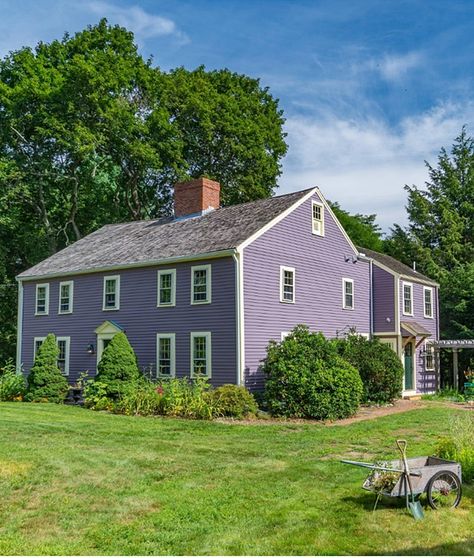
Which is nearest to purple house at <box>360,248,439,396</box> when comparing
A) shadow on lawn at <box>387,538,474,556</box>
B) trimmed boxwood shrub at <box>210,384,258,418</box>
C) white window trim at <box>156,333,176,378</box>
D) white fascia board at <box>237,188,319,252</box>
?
white fascia board at <box>237,188,319,252</box>

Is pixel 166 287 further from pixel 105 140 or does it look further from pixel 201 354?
pixel 105 140

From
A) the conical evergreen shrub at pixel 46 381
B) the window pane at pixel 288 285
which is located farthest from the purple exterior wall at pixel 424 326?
the conical evergreen shrub at pixel 46 381

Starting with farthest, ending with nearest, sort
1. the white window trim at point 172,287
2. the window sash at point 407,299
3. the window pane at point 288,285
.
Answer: the window sash at point 407,299 < the window pane at point 288,285 < the white window trim at point 172,287

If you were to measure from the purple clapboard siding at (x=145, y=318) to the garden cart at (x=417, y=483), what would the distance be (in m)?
11.4

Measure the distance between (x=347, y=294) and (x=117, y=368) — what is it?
1019cm

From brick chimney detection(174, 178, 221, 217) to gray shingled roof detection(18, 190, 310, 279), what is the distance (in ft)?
1.98

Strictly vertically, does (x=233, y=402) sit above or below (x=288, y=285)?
below

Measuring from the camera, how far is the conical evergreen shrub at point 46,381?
21.7 metres

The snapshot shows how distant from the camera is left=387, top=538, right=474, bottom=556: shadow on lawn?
229 inches

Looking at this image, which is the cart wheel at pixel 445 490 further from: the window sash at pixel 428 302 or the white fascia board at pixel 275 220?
the window sash at pixel 428 302

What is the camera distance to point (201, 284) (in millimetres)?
19906

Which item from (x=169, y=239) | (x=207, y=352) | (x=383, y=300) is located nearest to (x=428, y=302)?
(x=383, y=300)

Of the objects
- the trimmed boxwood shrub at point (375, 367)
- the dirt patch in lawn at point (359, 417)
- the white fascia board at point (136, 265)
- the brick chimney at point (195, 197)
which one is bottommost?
the dirt patch in lawn at point (359, 417)

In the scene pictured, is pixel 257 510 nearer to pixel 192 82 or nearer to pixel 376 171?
pixel 376 171
